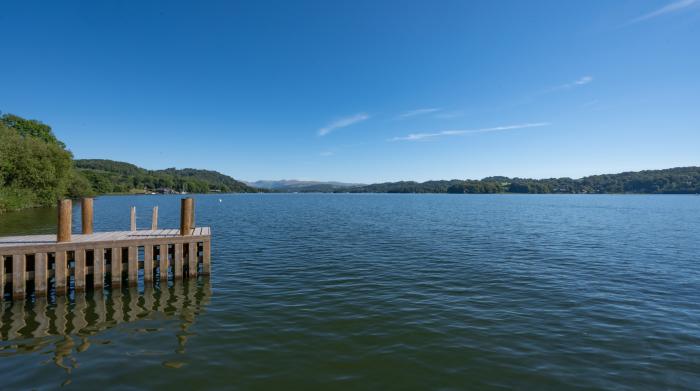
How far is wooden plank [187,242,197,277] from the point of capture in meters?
14.2

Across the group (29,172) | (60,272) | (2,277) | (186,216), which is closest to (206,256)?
(186,216)

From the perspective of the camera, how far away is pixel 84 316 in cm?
1029

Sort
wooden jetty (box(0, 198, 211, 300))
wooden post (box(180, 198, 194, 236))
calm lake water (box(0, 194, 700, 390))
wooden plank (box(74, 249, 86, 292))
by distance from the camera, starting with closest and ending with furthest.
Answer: calm lake water (box(0, 194, 700, 390)) → wooden jetty (box(0, 198, 211, 300)) → wooden plank (box(74, 249, 86, 292)) → wooden post (box(180, 198, 194, 236))

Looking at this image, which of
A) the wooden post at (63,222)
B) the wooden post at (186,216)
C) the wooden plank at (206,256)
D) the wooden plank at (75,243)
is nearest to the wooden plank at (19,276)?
the wooden plank at (75,243)

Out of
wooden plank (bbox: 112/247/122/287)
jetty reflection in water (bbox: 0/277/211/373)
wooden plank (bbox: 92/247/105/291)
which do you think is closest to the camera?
jetty reflection in water (bbox: 0/277/211/373)

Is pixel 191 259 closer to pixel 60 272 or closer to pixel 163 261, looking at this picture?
pixel 163 261

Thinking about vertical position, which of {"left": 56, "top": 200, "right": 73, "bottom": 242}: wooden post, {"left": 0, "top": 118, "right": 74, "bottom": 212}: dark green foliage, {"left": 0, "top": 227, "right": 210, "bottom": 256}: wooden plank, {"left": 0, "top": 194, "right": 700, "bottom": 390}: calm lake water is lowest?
{"left": 0, "top": 194, "right": 700, "bottom": 390}: calm lake water

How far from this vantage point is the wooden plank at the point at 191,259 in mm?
14188

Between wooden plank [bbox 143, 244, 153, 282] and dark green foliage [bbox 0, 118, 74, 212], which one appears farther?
dark green foliage [bbox 0, 118, 74, 212]

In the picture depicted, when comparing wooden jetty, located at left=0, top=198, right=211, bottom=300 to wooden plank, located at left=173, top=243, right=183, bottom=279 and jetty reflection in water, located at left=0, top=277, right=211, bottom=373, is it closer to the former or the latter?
wooden plank, located at left=173, top=243, right=183, bottom=279

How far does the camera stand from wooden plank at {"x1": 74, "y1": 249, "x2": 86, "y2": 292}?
1188 cm

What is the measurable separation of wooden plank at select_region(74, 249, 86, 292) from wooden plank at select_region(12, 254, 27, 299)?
142 cm

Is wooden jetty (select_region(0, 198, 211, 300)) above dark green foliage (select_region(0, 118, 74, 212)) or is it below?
below

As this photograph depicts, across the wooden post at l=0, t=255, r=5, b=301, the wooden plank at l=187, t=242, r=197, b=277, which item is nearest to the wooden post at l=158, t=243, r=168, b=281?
the wooden plank at l=187, t=242, r=197, b=277
